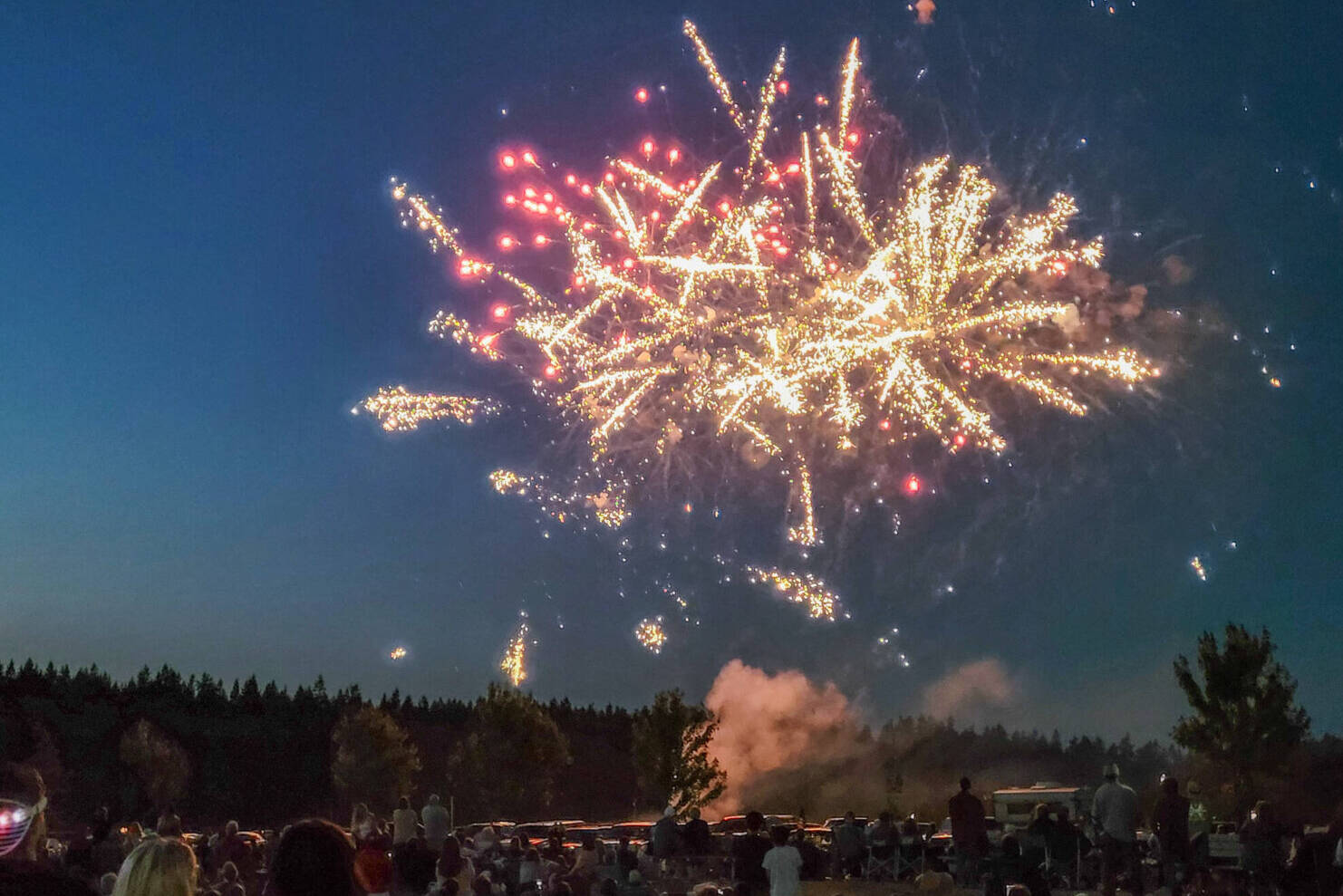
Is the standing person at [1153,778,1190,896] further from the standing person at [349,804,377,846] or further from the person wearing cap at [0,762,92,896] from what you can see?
the person wearing cap at [0,762,92,896]

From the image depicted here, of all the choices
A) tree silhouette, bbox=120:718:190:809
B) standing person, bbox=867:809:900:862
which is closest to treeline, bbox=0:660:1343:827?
tree silhouette, bbox=120:718:190:809

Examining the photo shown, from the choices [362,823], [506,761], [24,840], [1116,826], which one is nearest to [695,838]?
[362,823]

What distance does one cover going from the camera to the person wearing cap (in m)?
3.21

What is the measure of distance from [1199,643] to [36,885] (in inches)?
1595

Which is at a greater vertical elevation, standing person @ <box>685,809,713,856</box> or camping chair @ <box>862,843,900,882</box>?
standing person @ <box>685,809,713,856</box>

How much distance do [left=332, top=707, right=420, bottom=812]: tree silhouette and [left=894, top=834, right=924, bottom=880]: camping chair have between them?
52620 mm

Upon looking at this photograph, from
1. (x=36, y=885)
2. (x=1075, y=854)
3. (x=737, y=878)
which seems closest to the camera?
(x=36, y=885)

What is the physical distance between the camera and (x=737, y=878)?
12320 mm

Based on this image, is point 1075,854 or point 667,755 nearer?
point 1075,854

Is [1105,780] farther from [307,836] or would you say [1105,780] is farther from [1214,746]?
[1214,746]

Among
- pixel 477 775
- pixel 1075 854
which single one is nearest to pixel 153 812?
pixel 477 775

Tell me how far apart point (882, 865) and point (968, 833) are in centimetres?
248

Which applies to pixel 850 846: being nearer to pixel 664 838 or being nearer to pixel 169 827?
pixel 664 838

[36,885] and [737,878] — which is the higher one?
[36,885]
